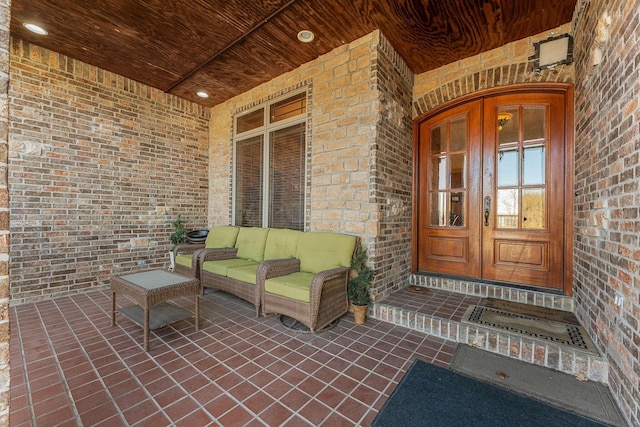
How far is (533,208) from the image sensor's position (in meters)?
3.04

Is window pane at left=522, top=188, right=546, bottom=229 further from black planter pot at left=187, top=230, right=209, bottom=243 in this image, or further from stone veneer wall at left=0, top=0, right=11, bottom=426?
black planter pot at left=187, top=230, right=209, bottom=243

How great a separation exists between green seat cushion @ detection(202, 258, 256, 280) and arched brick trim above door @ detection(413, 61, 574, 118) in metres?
3.14

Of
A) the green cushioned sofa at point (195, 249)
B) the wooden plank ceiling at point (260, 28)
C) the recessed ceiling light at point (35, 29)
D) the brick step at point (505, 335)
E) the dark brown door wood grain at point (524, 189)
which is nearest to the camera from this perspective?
the brick step at point (505, 335)

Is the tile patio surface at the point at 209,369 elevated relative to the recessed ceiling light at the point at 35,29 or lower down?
lower down

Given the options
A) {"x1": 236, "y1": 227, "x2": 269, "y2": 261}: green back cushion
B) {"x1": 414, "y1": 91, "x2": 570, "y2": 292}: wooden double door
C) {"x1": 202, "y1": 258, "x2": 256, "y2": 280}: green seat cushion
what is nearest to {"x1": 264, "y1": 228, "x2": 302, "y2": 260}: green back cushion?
{"x1": 236, "y1": 227, "x2": 269, "y2": 261}: green back cushion

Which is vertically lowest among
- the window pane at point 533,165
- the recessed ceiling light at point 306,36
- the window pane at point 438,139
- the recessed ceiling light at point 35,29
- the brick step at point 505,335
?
the brick step at point 505,335

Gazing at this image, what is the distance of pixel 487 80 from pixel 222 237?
13.8ft

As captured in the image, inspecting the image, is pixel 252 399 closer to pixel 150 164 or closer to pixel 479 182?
pixel 479 182

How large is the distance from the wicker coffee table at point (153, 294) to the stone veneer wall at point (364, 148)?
171 centimetres

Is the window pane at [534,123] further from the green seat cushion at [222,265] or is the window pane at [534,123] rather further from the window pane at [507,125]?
the green seat cushion at [222,265]

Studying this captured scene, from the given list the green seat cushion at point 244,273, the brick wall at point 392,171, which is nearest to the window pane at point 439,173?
the brick wall at point 392,171

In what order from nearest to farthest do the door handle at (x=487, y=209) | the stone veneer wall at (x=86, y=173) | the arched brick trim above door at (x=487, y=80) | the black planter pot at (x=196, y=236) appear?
the arched brick trim above door at (x=487, y=80) → the door handle at (x=487, y=209) → the stone veneer wall at (x=86, y=173) → the black planter pot at (x=196, y=236)

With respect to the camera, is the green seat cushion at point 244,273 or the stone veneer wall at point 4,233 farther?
the green seat cushion at point 244,273

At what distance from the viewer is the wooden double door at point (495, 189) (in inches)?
116
